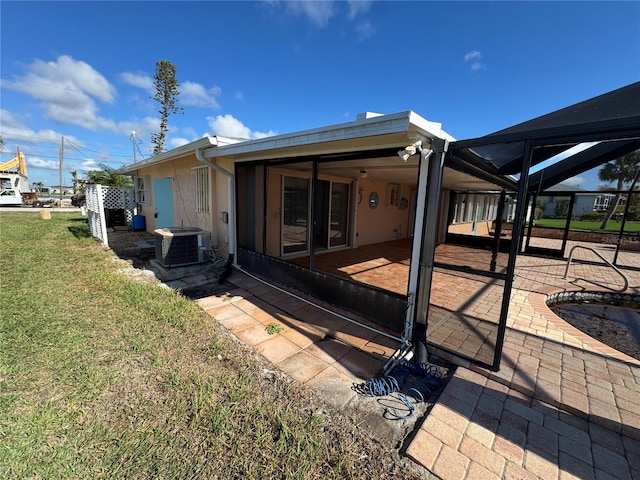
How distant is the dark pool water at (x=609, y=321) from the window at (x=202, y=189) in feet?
25.3

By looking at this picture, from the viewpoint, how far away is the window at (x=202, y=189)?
6227mm

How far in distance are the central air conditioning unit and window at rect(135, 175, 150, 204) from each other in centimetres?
704

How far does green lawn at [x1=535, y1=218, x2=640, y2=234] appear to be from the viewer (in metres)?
9.12

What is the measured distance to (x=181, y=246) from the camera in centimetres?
527

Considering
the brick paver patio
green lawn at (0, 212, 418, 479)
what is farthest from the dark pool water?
green lawn at (0, 212, 418, 479)

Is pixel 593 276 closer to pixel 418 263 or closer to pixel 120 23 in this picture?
pixel 418 263

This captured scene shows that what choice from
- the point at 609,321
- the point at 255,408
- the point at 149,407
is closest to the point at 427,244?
the point at 255,408

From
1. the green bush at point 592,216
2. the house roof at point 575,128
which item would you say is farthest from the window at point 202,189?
the green bush at point 592,216

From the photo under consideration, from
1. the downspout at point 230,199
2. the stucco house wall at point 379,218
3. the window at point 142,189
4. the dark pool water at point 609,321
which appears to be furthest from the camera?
the window at point 142,189

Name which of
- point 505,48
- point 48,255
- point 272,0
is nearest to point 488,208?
point 505,48

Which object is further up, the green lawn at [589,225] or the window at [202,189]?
the window at [202,189]

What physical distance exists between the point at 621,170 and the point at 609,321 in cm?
331

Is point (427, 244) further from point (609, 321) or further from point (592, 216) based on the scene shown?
point (592, 216)

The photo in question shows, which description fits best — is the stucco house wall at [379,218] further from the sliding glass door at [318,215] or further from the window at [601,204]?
the window at [601,204]
